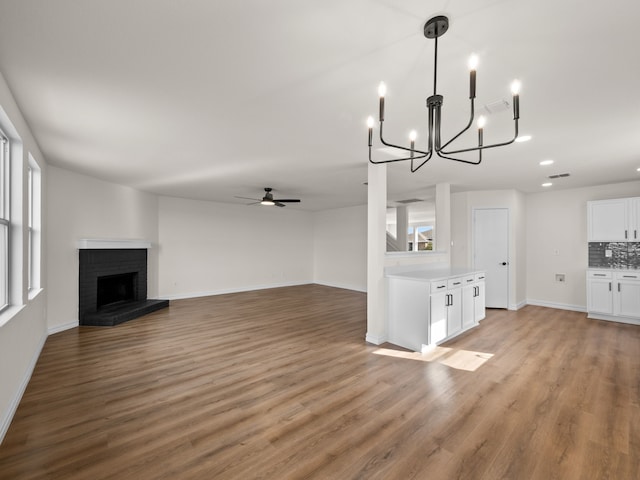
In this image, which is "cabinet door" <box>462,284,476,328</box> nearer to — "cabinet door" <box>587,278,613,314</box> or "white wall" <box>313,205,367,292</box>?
"cabinet door" <box>587,278,613,314</box>

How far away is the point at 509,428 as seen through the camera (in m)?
2.18

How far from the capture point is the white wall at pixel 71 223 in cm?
441

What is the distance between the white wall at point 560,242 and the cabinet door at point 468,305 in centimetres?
293

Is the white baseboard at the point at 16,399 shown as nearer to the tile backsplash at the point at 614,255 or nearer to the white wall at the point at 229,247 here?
the white wall at the point at 229,247

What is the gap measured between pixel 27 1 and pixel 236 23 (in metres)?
0.95

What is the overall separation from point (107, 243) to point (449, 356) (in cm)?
573

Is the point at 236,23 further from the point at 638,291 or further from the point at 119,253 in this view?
the point at 638,291

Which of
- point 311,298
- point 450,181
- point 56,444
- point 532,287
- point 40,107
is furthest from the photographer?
point 311,298

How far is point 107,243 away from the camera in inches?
203

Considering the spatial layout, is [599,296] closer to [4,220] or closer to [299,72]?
[299,72]

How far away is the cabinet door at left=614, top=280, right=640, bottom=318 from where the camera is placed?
16.1 feet

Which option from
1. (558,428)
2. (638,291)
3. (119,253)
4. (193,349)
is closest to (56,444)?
(193,349)

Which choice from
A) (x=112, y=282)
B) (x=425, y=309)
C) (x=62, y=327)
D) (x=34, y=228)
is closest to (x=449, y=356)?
(x=425, y=309)

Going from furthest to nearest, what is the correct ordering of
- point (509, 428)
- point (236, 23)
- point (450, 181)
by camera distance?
point (450, 181) < point (509, 428) < point (236, 23)
